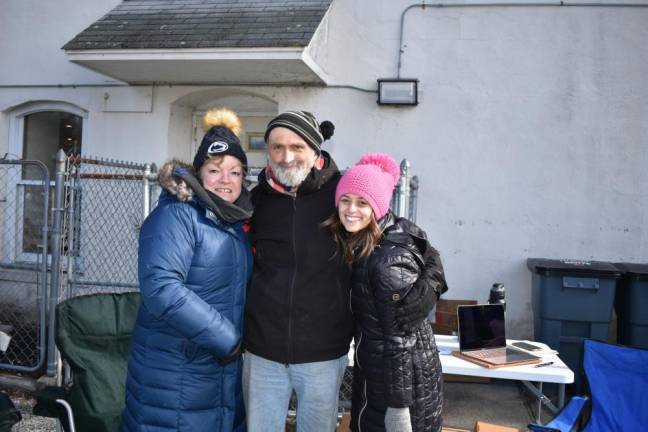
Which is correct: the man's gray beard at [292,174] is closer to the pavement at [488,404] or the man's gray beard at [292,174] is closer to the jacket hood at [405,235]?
the jacket hood at [405,235]

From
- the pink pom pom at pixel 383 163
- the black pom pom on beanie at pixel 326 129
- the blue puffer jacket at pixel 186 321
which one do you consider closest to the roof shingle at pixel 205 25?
the black pom pom on beanie at pixel 326 129

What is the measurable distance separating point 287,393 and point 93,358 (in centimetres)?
123

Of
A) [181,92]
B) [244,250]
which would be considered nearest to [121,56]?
[181,92]

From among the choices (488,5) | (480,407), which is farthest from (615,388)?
(488,5)

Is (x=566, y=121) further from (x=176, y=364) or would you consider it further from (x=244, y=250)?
(x=176, y=364)

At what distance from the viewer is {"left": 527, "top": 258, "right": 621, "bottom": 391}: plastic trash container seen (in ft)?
16.4

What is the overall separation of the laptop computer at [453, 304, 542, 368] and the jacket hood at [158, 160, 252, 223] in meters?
1.84

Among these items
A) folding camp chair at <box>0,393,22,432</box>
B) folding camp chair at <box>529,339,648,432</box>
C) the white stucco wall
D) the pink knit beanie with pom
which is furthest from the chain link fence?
folding camp chair at <box>529,339,648,432</box>

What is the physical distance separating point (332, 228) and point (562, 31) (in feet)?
15.4

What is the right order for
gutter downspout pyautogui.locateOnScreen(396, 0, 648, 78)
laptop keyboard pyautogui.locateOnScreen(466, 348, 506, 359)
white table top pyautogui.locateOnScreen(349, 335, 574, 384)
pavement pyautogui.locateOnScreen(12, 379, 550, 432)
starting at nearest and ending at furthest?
1. white table top pyautogui.locateOnScreen(349, 335, 574, 384)
2. laptop keyboard pyautogui.locateOnScreen(466, 348, 506, 359)
3. pavement pyautogui.locateOnScreen(12, 379, 550, 432)
4. gutter downspout pyautogui.locateOnScreen(396, 0, 648, 78)

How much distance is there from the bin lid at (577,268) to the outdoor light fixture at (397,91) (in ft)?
7.18

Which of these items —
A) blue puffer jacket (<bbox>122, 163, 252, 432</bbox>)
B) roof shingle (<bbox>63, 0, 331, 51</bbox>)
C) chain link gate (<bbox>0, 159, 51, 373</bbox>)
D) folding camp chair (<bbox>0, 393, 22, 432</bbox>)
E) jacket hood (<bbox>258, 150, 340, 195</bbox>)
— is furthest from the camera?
chain link gate (<bbox>0, 159, 51, 373</bbox>)

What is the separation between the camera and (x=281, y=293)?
2.35 meters

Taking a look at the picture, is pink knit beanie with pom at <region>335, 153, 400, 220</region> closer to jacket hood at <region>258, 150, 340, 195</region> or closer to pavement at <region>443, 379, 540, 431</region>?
jacket hood at <region>258, 150, 340, 195</region>
